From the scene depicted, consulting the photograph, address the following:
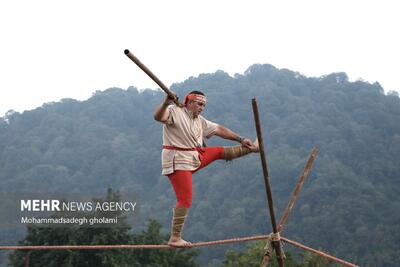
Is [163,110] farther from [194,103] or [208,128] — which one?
[208,128]

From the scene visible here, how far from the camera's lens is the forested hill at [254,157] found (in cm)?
6078

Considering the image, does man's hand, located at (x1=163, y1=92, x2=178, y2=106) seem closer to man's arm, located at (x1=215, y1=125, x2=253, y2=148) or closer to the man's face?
the man's face

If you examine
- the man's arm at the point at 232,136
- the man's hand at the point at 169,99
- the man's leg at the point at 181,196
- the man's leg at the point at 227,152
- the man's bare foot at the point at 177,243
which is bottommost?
the man's bare foot at the point at 177,243

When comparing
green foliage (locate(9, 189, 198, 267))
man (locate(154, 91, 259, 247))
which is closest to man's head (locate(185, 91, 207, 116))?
man (locate(154, 91, 259, 247))

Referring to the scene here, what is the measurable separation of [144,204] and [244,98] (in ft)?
99.3

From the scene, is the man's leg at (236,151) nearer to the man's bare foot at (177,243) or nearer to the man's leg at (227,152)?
the man's leg at (227,152)

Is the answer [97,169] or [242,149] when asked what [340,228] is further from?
[242,149]

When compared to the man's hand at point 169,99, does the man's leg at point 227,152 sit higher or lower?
lower

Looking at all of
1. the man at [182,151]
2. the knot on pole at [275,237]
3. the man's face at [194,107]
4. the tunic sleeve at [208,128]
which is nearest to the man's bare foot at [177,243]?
the man at [182,151]

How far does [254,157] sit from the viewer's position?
248 ft

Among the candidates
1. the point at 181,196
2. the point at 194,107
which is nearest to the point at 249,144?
the point at 194,107

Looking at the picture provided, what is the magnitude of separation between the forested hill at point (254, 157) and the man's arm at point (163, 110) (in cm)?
4793

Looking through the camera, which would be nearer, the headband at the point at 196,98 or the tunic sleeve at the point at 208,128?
the headband at the point at 196,98

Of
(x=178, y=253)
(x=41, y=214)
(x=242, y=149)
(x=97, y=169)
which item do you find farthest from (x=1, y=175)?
(x=242, y=149)
